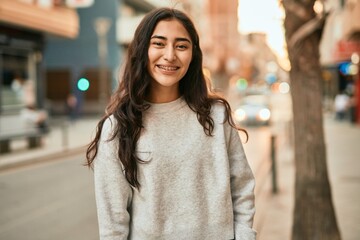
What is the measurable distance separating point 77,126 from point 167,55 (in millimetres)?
26905

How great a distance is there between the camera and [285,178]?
11.3 m

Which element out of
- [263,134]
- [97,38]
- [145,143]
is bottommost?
[263,134]

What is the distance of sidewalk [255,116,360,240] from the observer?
6672mm

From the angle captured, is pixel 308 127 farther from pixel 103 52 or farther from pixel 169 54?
pixel 103 52

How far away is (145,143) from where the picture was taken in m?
2.26

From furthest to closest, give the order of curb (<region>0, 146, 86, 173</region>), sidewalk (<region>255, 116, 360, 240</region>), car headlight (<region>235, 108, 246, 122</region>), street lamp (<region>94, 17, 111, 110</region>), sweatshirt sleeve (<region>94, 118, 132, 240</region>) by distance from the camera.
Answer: car headlight (<region>235, 108, 246, 122</region>) < street lamp (<region>94, 17, 111, 110</region>) < curb (<region>0, 146, 86, 173</region>) < sidewalk (<region>255, 116, 360, 240</region>) < sweatshirt sleeve (<region>94, 118, 132, 240</region>)

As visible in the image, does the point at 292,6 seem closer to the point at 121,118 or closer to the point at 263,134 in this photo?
the point at 121,118

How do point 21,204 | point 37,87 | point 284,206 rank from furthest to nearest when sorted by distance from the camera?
1. point 37,87
2. point 21,204
3. point 284,206

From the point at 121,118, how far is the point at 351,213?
607 cm

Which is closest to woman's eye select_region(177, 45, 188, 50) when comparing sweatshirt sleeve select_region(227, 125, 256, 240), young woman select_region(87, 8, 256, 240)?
young woman select_region(87, 8, 256, 240)

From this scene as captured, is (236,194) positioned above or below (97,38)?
below

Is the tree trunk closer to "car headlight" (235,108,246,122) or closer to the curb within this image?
the curb

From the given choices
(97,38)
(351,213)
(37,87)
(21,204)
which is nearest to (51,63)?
(97,38)

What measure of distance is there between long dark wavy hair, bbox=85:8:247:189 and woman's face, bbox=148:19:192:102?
3cm
